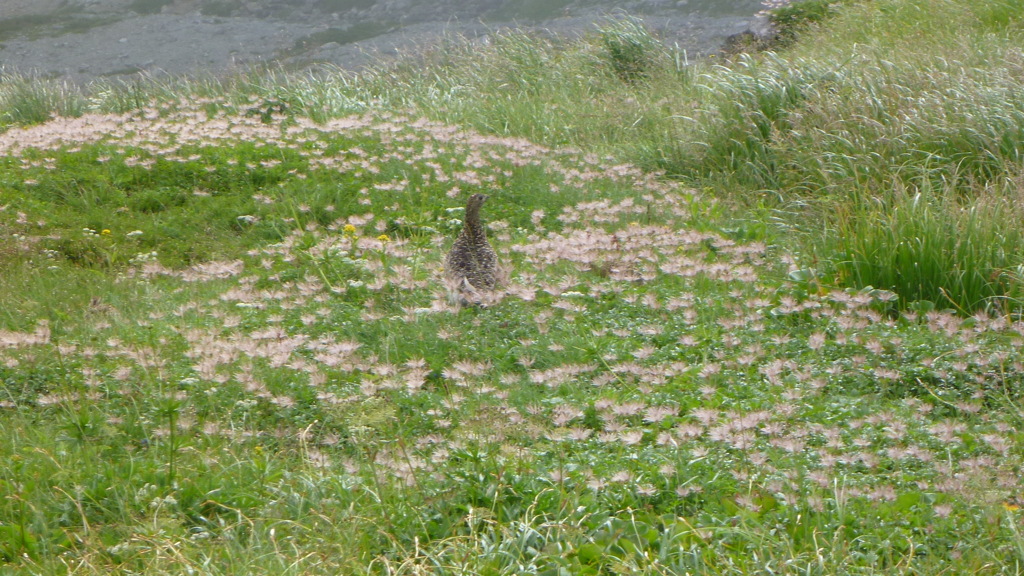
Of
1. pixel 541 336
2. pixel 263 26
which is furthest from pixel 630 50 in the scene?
pixel 263 26

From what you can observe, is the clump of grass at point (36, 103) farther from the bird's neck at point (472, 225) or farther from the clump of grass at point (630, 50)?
the bird's neck at point (472, 225)

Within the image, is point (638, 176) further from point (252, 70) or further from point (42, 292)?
point (252, 70)

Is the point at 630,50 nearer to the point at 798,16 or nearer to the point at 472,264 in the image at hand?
the point at 798,16

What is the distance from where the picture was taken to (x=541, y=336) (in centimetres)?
532

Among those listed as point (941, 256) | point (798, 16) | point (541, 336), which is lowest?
point (541, 336)

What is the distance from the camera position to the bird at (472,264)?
587 centimetres

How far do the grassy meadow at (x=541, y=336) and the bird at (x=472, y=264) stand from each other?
0.13 metres

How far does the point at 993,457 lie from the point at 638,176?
5.51m

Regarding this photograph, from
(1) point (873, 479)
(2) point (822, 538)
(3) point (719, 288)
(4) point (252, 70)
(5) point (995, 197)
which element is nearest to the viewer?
(2) point (822, 538)

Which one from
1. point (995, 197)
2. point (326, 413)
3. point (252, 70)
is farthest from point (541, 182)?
point (252, 70)

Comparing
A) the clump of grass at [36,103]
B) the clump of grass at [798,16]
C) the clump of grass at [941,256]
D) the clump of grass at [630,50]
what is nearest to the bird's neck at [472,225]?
the clump of grass at [941,256]

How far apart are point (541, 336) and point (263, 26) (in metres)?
21.0

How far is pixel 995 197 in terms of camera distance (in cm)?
640

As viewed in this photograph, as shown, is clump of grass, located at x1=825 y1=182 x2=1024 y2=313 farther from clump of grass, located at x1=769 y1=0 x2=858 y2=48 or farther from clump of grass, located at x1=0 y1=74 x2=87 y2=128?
clump of grass, located at x1=769 y1=0 x2=858 y2=48
